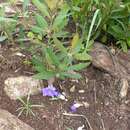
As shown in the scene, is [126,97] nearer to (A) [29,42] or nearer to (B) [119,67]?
(B) [119,67]

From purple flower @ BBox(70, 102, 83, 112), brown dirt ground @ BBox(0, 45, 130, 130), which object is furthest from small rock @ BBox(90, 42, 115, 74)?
purple flower @ BBox(70, 102, 83, 112)

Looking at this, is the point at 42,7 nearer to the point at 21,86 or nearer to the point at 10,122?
the point at 21,86

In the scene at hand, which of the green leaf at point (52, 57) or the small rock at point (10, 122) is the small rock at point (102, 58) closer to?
the green leaf at point (52, 57)

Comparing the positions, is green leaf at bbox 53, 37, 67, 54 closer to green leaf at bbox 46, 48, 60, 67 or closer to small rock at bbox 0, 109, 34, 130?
green leaf at bbox 46, 48, 60, 67

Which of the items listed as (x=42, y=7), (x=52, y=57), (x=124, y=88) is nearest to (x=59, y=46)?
(x=52, y=57)

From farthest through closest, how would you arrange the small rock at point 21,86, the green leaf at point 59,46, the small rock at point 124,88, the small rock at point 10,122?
the small rock at point 124,88 → the small rock at point 21,86 → the green leaf at point 59,46 → the small rock at point 10,122

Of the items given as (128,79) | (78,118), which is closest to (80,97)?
(78,118)

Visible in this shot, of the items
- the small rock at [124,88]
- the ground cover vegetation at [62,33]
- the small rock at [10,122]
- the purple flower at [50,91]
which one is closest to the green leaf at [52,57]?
the ground cover vegetation at [62,33]
